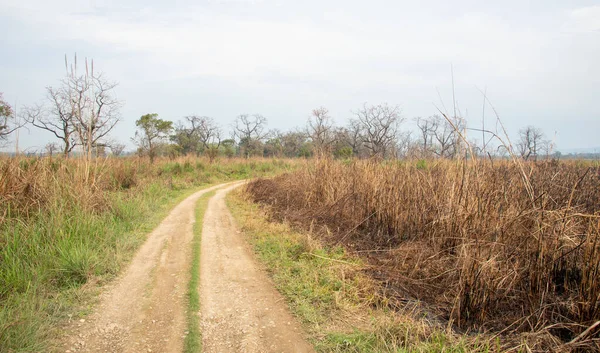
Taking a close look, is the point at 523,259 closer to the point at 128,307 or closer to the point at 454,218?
the point at 454,218

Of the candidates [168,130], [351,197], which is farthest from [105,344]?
[168,130]

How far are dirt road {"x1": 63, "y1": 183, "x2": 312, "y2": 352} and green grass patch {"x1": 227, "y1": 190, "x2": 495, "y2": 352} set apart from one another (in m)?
0.25

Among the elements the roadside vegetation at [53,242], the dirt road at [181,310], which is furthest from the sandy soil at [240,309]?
the roadside vegetation at [53,242]

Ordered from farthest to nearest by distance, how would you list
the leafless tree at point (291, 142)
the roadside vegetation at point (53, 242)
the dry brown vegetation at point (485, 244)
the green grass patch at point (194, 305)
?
the leafless tree at point (291, 142) → the roadside vegetation at point (53, 242) → the green grass patch at point (194, 305) → the dry brown vegetation at point (485, 244)

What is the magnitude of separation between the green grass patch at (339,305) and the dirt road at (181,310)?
0.84 feet

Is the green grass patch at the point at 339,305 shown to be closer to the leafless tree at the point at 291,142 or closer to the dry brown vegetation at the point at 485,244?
the dry brown vegetation at the point at 485,244

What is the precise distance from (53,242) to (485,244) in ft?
21.3

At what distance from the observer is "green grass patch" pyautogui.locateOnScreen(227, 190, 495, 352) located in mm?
3129

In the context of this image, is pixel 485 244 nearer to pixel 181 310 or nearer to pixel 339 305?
pixel 339 305

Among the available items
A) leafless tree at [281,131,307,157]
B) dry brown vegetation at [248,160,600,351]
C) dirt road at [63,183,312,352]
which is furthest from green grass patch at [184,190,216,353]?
leafless tree at [281,131,307,157]

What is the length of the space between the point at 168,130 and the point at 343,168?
4842cm

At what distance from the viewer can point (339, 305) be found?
4.04 meters

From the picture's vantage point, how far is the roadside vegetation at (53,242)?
138 inches

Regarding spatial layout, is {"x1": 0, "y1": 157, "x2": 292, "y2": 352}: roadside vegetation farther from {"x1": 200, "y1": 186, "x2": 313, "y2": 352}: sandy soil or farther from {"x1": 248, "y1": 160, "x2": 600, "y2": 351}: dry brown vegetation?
{"x1": 248, "y1": 160, "x2": 600, "y2": 351}: dry brown vegetation
